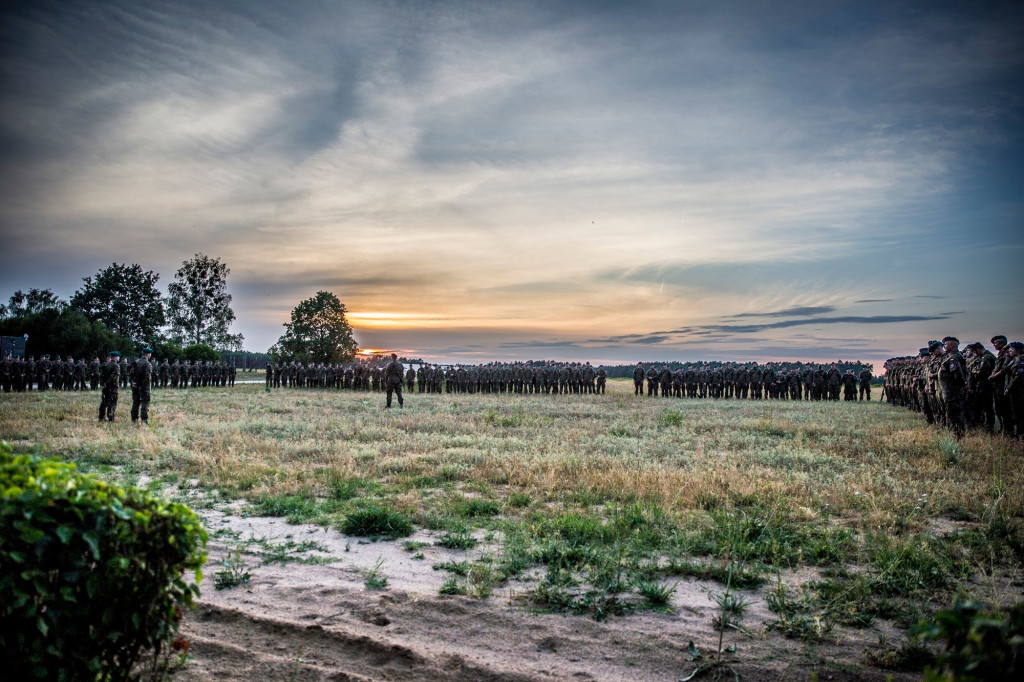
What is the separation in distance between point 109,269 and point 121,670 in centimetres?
9003

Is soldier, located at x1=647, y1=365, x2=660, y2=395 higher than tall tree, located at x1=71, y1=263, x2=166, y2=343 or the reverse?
the reverse

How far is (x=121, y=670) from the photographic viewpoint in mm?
3104

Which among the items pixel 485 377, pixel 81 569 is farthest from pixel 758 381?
pixel 81 569

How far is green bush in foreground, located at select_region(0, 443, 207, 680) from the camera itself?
257 centimetres

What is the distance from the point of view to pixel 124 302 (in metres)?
74.7

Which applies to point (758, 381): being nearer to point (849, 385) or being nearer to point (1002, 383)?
point (849, 385)

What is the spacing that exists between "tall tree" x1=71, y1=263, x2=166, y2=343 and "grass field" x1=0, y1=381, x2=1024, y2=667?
220 ft

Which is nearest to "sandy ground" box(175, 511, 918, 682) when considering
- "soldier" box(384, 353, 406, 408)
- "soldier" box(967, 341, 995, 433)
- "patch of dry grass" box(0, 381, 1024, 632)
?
"patch of dry grass" box(0, 381, 1024, 632)

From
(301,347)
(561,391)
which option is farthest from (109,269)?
(561,391)

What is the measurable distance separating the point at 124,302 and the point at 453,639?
8742 cm

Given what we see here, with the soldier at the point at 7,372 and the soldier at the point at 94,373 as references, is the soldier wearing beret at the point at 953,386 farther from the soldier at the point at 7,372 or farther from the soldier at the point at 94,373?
the soldier at the point at 94,373

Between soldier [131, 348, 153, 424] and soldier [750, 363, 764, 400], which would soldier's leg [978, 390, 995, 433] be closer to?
soldier [750, 363, 764, 400]

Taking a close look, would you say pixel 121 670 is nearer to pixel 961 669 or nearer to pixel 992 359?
pixel 961 669

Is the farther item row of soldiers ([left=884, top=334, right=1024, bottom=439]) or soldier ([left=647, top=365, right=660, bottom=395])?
soldier ([left=647, top=365, right=660, bottom=395])
